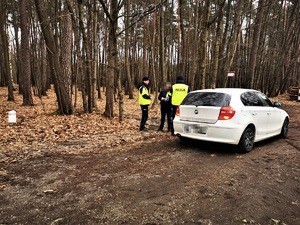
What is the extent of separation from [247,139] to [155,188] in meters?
3.26

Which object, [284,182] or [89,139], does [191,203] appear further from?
[89,139]

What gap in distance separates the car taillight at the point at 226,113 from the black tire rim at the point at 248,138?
0.69 metres

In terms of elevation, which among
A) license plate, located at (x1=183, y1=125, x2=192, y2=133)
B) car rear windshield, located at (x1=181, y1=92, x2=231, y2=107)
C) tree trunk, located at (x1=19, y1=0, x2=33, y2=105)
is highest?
tree trunk, located at (x1=19, y1=0, x2=33, y2=105)

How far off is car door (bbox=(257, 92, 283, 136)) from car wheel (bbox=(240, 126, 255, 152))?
105 centimetres

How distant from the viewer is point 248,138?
6.20 metres

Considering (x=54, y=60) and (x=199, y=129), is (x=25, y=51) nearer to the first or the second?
(x=54, y=60)

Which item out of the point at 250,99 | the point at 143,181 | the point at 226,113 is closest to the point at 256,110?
the point at 250,99

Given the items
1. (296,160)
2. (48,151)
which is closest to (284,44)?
(296,160)

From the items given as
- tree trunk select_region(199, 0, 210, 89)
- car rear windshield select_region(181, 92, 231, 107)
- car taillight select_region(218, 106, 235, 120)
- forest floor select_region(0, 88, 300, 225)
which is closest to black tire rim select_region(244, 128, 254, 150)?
forest floor select_region(0, 88, 300, 225)

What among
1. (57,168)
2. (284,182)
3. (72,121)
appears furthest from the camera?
(72,121)

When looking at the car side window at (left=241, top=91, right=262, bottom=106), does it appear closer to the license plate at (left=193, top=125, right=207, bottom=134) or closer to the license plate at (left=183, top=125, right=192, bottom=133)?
the license plate at (left=193, top=125, right=207, bottom=134)

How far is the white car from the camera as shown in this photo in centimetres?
583

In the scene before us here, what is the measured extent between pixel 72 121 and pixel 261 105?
7014 mm

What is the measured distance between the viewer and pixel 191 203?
11.6 feet
